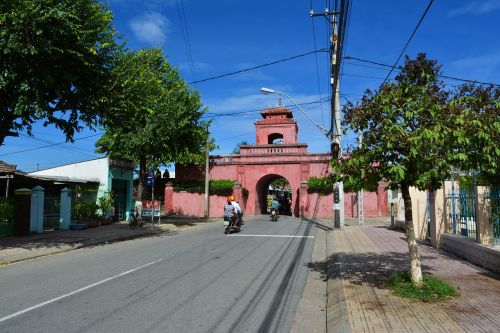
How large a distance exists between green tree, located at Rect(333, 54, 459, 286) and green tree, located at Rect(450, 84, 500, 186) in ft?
→ 0.52

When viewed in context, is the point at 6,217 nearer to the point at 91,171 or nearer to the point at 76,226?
the point at 76,226

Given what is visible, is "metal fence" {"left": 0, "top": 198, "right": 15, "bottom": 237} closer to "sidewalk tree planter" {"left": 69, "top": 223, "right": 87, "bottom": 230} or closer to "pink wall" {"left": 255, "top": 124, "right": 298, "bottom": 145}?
"sidewalk tree planter" {"left": 69, "top": 223, "right": 87, "bottom": 230}

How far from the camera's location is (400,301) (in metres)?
6.61

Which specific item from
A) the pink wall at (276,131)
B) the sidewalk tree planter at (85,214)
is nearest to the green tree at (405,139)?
the sidewalk tree planter at (85,214)

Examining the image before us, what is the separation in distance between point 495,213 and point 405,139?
15.9 feet

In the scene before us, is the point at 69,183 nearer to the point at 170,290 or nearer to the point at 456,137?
the point at 170,290

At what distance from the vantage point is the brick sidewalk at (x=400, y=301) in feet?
17.7

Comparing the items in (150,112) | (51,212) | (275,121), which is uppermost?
(275,121)

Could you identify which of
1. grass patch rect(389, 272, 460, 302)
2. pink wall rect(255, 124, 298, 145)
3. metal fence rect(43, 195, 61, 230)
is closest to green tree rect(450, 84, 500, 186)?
grass patch rect(389, 272, 460, 302)

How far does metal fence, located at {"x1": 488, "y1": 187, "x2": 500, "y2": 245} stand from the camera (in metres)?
9.70

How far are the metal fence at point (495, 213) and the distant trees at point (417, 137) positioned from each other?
11.3ft

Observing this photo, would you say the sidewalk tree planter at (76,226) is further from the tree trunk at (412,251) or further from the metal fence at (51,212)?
the tree trunk at (412,251)

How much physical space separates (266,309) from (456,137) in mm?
3790

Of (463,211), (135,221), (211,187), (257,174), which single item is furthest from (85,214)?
(257,174)
